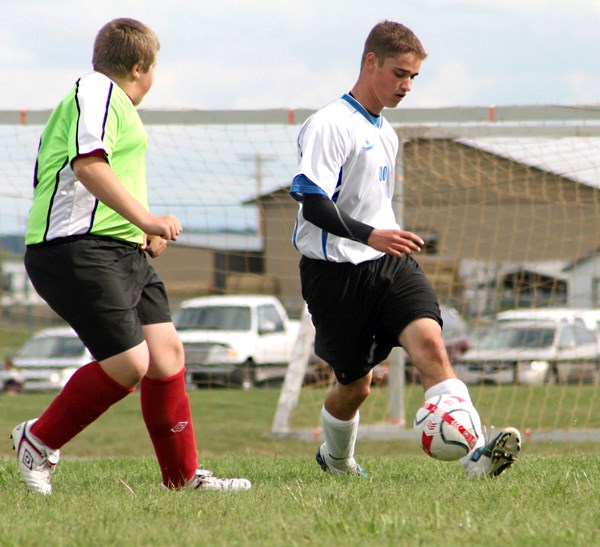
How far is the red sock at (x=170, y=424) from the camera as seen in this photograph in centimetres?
480

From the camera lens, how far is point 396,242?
445 cm

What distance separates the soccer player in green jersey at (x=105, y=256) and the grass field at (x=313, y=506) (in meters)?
0.28

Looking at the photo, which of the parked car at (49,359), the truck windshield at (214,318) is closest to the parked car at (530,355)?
the truck windshield at (214,318)

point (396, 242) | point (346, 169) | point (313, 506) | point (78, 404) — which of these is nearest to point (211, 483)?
point (78, 404)

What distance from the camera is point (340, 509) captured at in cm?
384

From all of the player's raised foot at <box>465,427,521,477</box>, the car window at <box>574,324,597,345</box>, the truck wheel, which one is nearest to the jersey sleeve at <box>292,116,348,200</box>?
the player's raised foot at <box>465,427,521,477</box>

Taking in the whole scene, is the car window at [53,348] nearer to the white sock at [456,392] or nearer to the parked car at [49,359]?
the parked car at [49,359]

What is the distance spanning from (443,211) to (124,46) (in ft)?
24.1

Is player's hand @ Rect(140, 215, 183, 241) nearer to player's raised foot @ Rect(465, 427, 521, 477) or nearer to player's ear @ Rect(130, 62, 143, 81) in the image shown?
player's ear @ Rect(130, 62, 143, 81)

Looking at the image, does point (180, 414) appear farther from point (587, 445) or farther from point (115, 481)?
point (587, 445)

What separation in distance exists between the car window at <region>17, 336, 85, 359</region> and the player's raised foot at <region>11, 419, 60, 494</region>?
16.1 meters

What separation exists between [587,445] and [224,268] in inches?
213

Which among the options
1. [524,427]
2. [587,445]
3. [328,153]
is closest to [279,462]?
[328,153]

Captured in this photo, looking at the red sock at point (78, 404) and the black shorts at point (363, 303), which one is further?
the black shorts at point (363, 303)
